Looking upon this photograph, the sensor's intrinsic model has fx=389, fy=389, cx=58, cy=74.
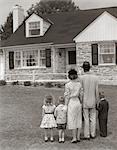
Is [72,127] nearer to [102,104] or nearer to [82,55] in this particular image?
[102,104]

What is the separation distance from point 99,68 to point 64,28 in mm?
5335

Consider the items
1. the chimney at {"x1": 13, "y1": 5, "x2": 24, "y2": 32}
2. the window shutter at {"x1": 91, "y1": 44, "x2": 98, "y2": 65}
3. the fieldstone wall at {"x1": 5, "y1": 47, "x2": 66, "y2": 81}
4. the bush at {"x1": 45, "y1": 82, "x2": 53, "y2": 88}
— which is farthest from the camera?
the chimney at {"x1": 13, "y1": 5, "x2": 24, "y2": 32}

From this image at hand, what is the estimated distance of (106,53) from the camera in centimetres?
2297

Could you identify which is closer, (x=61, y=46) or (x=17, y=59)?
(x=61, y=46)

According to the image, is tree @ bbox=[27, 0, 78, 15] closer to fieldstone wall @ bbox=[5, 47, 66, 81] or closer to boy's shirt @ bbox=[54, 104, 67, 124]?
fieldstone wall @ bbox=[5, 47, 66, 81]

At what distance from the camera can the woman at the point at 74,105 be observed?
8688 millimetres

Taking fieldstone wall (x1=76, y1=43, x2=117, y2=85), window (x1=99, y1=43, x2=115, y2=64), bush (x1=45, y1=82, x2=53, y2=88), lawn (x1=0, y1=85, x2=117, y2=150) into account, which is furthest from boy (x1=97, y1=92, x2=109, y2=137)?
window (x1=99, y1=43, x2=115, y2=64)

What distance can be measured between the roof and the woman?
624 inches

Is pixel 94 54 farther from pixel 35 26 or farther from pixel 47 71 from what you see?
pixel 35 26

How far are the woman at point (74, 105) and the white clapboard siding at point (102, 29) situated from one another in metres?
→ 14.2

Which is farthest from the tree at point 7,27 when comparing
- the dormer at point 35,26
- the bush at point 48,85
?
the bush at point 48,85

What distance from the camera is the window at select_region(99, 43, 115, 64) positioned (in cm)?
2286

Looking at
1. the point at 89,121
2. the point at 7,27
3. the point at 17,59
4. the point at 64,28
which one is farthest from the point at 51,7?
the point at 89,121

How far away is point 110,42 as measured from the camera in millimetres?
22797
